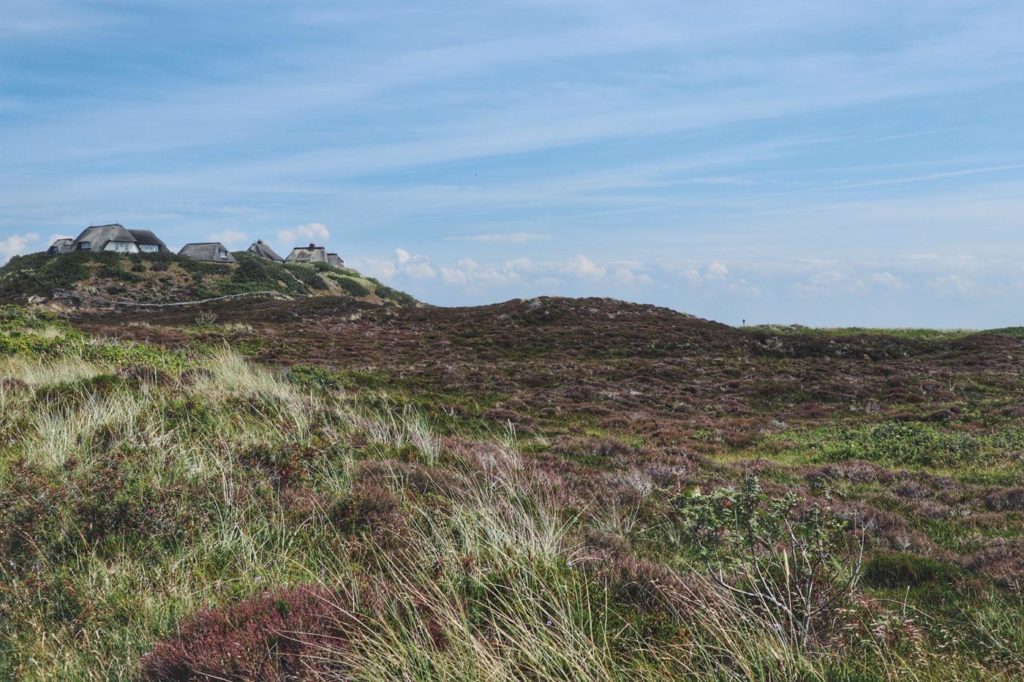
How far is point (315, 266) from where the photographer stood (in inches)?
4338

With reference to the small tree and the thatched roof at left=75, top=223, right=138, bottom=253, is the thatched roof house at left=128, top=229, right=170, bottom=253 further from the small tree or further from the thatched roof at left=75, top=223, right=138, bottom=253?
the small tree

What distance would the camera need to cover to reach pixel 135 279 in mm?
67438

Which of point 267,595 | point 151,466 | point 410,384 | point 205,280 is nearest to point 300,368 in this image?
point 410,384

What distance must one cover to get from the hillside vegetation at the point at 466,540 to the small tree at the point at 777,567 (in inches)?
1.3

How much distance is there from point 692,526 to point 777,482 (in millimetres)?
7283

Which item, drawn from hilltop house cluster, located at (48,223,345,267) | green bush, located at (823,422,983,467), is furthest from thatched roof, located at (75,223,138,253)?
green bush, located at (823,422,983,467)

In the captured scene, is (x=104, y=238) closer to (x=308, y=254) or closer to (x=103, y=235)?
(x=103, y=235)

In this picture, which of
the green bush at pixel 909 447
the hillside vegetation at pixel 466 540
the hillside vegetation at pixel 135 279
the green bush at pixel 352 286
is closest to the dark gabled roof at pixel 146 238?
the hillside vegetation at pixel 135 279

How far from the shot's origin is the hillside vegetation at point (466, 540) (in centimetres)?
385

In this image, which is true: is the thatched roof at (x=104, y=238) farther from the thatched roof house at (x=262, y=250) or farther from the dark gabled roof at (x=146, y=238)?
the thatched roof house at (x=262, y=250)

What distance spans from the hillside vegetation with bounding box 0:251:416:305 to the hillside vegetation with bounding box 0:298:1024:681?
50.8 m

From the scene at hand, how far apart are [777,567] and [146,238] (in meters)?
107

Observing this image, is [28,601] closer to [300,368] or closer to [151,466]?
[151,466]

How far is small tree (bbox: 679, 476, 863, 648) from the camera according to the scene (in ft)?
13.1
